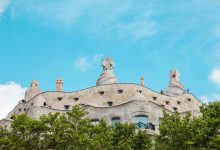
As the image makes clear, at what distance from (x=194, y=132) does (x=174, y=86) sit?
112 ft

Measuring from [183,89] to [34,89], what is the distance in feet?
70.5

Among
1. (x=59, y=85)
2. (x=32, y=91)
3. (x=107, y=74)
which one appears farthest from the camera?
(x=59, y=85)

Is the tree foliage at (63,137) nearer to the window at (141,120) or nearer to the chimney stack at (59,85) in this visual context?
the window at (141,120)

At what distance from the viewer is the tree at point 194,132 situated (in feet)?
118

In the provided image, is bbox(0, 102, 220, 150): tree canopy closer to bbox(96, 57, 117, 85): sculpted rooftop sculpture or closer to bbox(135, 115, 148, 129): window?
bbox(135, 115, 148, 129): window

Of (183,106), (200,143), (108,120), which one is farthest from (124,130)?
(183,106)

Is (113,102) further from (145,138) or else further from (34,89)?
(145,138)

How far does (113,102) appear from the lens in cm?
6381

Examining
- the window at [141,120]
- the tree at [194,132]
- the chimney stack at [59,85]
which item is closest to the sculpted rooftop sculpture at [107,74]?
the chimney stack at [59,85]

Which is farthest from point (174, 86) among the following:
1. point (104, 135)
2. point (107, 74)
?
point (104, 135)

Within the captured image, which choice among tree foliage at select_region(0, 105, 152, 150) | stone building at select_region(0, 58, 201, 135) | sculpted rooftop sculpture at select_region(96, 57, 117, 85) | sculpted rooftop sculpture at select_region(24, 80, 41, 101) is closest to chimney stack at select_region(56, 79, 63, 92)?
stone building at select_region(0, 58, 201, 135)

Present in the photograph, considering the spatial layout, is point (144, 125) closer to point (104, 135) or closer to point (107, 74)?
point (107, 74)

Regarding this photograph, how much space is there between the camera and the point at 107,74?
69.4 metres

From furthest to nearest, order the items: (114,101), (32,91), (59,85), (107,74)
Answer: (59,85)
(32,91)
(107,74)
(114,101)
